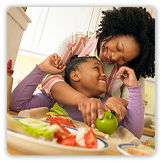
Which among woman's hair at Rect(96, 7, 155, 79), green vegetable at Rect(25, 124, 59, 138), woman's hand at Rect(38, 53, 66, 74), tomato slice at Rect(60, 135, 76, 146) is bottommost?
tomato slice at Rect(60, 135, 76, 146)

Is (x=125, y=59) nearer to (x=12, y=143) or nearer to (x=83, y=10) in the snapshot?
(x=12, y=143)

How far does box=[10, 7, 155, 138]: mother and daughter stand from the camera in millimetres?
800

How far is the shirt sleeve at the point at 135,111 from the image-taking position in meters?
0.81

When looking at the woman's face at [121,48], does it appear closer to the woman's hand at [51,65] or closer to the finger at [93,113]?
the woman's hand at [51,65]

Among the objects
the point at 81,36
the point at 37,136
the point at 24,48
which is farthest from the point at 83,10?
the point at 37,136

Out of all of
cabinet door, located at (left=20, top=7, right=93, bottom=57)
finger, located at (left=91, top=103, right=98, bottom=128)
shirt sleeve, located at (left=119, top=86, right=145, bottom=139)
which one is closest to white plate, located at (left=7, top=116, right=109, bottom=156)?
finger, located at (left=91, top=103, right=98, bottom=128)

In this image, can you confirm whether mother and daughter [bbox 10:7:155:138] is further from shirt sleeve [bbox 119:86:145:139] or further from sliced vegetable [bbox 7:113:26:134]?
sliced vegetable [bbox 7:113:26:134]

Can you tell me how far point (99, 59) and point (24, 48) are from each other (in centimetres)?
201

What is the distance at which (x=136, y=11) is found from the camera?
0.98 m

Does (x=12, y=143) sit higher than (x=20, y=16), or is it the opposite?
(x=20, y=16)

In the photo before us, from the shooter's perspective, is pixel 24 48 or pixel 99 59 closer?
pixel 99 59

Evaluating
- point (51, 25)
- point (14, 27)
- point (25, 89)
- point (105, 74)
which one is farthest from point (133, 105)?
point (51, 25)

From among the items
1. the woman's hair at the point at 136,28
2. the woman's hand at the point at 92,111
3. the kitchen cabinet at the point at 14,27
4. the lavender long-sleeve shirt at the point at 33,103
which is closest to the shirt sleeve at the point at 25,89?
the lavender long-sleeve shirt at the point at 33,103

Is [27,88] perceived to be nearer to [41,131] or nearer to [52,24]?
[41,131]
